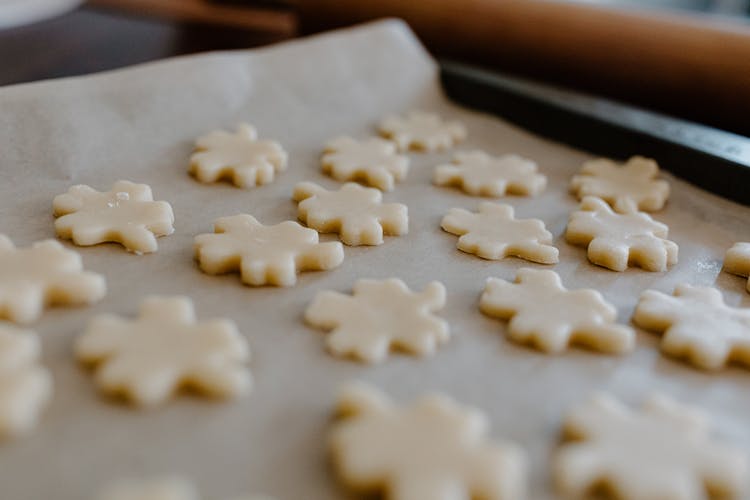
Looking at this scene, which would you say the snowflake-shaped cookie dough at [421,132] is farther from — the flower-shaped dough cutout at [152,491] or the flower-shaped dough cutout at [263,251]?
the flower-shaped dough cutout at [152,491]

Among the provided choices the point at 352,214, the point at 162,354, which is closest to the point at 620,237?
the point at 352,214

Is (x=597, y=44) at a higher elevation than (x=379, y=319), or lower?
higher

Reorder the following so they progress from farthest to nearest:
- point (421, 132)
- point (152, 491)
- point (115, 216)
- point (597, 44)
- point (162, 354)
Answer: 1. point (597, 44)
2. point (421, 132)
3. point (115, 216)
4. point (162, 354)
5. point (152, 491)

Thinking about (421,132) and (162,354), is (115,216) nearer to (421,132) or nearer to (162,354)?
(162,354)

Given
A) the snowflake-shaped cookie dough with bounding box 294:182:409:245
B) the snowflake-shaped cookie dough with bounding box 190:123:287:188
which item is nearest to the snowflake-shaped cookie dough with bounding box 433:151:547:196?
the snowflake-shaped cookie dough with bounding box 294:182:409:245

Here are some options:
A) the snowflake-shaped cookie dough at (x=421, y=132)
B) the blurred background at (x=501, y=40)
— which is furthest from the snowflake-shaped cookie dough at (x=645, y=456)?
the blurred background at (x=501, y=40)
